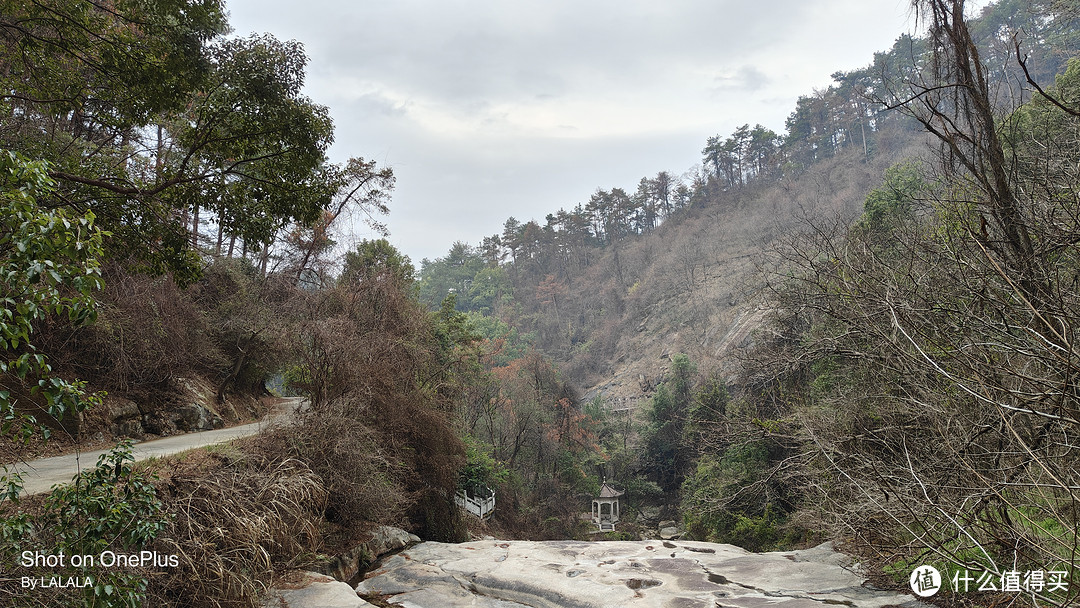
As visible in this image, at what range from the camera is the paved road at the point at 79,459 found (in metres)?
5.20

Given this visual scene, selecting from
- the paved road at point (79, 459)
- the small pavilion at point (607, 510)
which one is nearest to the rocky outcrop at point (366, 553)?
the paved road at point (79, 459)

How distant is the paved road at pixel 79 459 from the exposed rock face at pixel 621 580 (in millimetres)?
3217

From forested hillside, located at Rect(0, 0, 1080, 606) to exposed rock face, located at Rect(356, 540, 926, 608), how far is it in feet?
2.06

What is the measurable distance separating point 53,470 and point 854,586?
9067 mm

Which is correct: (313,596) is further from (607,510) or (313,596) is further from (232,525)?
(607,510)

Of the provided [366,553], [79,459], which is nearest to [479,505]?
[366,553]

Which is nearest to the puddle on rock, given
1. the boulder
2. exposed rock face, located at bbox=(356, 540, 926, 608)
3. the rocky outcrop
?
exposed rock face, located at bbox=(356, 540, 926, 608)

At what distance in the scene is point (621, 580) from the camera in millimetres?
6555

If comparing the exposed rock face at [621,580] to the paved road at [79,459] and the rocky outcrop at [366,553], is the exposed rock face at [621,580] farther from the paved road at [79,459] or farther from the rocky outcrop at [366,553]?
the paved road at [79,459]

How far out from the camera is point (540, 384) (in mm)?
25922

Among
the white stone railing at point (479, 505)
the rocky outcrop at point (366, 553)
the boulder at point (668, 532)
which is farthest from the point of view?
the boulder at point (668, 532)

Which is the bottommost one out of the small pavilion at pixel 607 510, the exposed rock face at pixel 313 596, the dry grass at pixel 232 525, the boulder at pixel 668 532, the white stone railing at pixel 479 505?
the boulder at pixel 668 532

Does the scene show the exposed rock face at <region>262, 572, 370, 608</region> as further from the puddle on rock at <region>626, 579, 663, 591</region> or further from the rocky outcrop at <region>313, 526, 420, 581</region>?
the puddle on rock at <region>626, 579, 663, 591</region>

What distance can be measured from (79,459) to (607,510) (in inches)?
731
